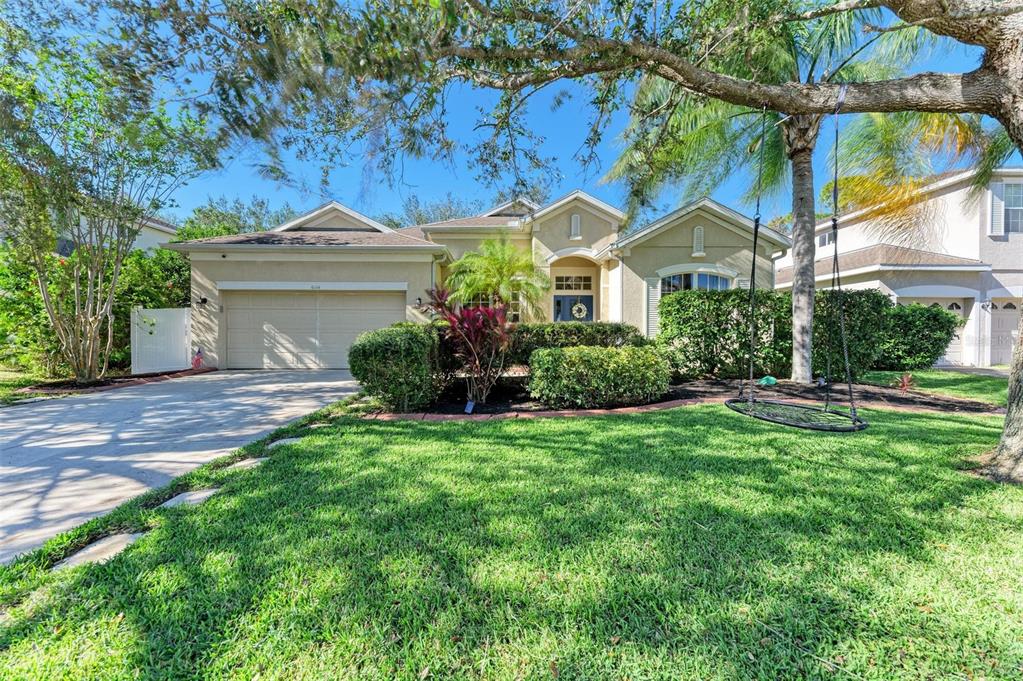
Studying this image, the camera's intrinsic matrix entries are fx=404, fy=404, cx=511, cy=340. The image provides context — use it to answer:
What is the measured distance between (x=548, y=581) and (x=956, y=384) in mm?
11875

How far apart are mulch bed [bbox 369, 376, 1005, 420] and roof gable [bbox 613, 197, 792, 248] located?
5609 millimetres

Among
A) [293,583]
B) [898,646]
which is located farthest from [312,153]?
[898,646]

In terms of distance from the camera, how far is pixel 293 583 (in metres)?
2.15

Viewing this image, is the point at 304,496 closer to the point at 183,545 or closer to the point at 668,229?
the point at 183,545

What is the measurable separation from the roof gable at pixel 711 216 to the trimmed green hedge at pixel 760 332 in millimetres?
3923

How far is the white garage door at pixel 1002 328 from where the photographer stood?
13719 millimetres

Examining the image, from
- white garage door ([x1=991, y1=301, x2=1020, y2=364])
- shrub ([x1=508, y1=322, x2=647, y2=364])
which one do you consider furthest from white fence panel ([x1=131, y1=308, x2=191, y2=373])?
white garage door ([x1=991, y1=301, x2=1020, y2=364])

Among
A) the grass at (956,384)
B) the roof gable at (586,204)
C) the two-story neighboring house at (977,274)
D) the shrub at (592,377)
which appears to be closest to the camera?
the shrub at (592,377)

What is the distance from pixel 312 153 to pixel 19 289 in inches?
413

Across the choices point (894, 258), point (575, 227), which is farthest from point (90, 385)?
point (894, 258)

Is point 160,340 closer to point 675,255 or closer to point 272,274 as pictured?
point 272,274

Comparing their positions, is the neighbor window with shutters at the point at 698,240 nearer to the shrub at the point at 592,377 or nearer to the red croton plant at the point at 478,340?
the shrub at the point at 592,377

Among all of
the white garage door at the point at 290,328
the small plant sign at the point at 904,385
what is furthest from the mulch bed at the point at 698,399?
the white garage door at the point at 290,328

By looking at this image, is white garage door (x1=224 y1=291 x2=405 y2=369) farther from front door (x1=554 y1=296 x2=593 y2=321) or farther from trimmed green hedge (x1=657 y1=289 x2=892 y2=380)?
trimmed green hedge (x1=657 y1=289 x2=892 y2=380)
